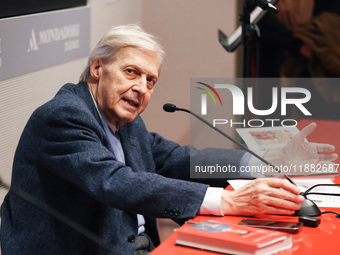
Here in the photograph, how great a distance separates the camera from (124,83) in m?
1.67

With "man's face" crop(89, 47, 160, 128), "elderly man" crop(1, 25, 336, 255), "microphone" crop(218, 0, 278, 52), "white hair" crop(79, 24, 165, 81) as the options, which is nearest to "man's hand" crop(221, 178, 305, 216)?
"elderly man" crop(1, 25, 336, 255)

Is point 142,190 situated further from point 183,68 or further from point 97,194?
point 183,68

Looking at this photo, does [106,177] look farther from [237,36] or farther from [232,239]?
[237,36]

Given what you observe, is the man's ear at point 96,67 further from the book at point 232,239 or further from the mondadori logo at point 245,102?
the book at point 232,239

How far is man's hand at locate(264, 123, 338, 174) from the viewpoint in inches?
67.7

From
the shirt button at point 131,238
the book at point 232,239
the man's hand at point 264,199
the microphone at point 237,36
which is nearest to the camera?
the book at point 232,239

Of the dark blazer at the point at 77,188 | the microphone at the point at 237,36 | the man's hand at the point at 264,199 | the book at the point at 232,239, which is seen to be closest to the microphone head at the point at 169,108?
the dark blazer at the point at 77,188

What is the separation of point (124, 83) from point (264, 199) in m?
0.58

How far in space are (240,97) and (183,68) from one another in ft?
6.11

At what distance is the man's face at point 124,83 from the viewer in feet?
5.48

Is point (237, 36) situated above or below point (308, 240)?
above

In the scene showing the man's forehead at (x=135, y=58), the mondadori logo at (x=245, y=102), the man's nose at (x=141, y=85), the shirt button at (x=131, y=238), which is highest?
the man's forehead at (x=135, y=58)

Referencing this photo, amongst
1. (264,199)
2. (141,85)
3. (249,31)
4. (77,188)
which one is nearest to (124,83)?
(141,85)

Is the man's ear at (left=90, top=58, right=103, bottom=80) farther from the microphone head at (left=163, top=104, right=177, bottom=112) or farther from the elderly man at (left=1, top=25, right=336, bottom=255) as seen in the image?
the microphone head at (left=163, top=104, right=177, bottom=112)
